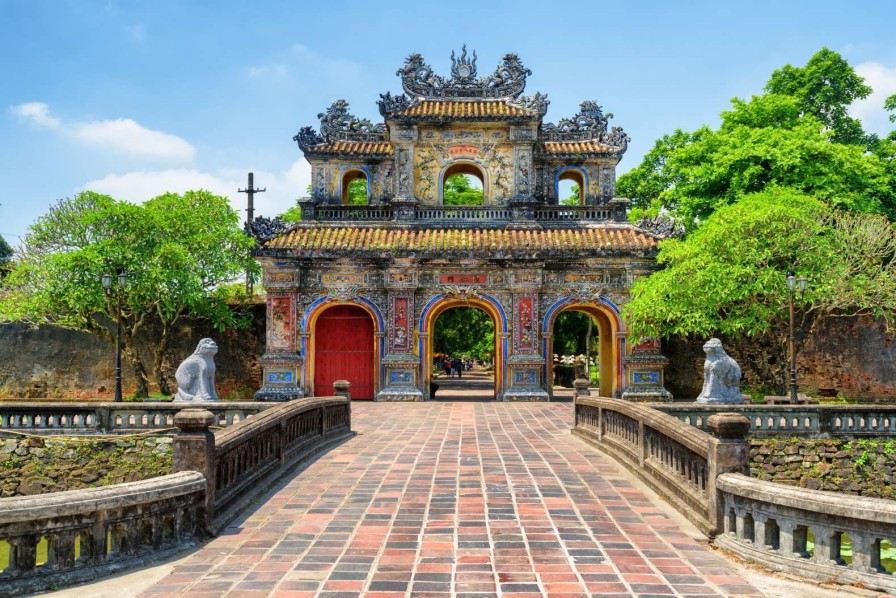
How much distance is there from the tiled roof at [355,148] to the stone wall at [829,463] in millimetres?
15252

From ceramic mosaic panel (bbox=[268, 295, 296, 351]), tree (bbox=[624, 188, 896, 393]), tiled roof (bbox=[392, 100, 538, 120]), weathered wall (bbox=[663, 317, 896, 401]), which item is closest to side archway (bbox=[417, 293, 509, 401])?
ceramic mosaic panel (bbox=[268, 295, 296, 351])

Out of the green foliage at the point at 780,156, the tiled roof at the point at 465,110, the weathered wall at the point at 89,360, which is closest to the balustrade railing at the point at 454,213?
the green foliage at the point at 780,156

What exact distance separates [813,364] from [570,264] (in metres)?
9.37

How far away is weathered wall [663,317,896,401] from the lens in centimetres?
2355

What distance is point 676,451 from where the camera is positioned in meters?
8.36

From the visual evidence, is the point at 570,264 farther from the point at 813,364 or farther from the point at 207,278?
the point at 207,278

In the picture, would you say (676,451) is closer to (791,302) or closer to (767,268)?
(791,302)

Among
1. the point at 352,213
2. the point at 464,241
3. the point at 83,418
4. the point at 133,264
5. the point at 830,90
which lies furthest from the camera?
the point at 830,90

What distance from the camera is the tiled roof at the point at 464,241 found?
21641 millimetres

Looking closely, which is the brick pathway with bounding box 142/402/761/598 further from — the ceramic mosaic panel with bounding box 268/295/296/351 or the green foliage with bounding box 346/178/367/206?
the green foliage with bounding box 346/178/367/206

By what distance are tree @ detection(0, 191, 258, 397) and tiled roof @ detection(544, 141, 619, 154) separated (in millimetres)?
10629

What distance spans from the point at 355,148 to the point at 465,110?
3.98 meters

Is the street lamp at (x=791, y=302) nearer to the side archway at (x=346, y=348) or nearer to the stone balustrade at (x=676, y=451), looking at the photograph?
the stone balustrade at (x=676, y=451)

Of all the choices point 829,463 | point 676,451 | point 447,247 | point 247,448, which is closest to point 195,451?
point 247,448
